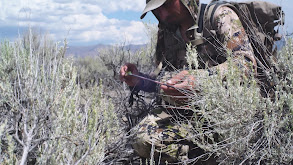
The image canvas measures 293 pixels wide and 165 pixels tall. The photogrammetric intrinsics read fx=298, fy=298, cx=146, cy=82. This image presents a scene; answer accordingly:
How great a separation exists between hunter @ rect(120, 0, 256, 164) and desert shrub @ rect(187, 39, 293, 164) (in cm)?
34

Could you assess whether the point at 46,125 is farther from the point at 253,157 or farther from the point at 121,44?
the point at 121,44

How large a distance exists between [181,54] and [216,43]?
0.57 meters

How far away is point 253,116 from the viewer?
203 cm

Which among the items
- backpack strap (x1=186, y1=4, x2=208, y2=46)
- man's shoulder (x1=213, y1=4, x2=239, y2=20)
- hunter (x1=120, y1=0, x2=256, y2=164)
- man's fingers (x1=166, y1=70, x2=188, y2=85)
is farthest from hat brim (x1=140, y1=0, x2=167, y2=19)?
man's fingers (x1=166, y1=70, x2=188, y2=85)

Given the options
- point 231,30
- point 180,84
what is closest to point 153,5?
point 231,30

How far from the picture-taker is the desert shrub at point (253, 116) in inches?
72.2

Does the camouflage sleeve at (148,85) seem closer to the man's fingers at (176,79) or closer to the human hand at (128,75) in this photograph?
the human hand at (128,75)

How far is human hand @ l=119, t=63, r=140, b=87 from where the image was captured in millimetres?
3402

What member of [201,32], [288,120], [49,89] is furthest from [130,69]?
[288,120]

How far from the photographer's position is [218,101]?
2057 mm

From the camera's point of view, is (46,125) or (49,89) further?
(49,89)

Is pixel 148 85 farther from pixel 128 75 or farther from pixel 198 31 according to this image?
pixel 198 31

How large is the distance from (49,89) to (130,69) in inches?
57.6

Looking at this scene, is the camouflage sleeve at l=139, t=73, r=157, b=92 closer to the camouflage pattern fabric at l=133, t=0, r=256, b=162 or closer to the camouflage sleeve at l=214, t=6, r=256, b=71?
the camouflage pattern fabric at l=133, t=0, r=256, b=162
